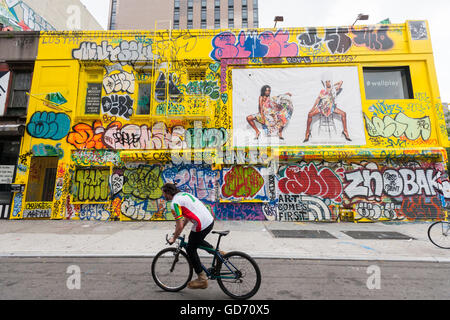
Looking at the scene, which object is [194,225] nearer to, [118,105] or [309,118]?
[309,118]

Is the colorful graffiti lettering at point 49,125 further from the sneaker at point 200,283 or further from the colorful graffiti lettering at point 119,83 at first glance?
the sneaker at point 200,283

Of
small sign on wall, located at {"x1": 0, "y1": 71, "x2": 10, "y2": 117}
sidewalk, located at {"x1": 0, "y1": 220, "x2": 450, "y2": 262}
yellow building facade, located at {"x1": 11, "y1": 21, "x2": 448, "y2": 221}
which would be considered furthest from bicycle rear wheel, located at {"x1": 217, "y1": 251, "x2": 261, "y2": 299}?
small sign on wall, located at {"x1": 0, "y1": 71, "x2": 10, "y2": 117}

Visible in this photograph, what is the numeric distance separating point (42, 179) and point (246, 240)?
34.3ft

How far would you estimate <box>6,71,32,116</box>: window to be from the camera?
11330 millimetres

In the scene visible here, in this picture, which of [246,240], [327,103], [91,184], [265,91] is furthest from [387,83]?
[91,184]

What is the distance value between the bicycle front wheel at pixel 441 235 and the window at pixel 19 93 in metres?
17.3

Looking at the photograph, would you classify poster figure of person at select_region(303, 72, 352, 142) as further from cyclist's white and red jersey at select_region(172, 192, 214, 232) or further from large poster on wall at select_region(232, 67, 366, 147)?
cyclist's white and red jersey at select_region(172, 192, 214, 232)

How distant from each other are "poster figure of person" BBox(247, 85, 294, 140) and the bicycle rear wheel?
26.0ft

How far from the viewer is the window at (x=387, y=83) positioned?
11094 mm

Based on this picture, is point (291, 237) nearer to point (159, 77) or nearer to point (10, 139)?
point (159, 77)

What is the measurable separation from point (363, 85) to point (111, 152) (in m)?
12.6

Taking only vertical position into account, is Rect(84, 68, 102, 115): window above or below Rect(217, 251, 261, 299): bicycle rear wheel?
above
